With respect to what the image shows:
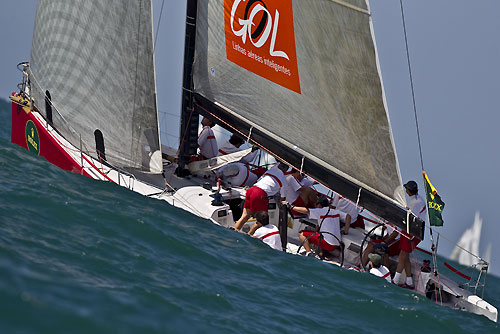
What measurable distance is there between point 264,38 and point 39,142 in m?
3.65

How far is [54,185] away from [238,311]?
3.07 metres

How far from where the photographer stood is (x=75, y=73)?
8891 mm

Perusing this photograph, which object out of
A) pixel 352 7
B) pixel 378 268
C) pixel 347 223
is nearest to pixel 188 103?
pixel 347 223

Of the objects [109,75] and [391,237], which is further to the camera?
[109,75]

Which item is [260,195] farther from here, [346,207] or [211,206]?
[346,207]

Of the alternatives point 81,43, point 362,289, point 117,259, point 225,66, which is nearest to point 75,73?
point 81,43

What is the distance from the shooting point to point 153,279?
537cm

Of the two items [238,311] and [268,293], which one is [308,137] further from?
[238,311]

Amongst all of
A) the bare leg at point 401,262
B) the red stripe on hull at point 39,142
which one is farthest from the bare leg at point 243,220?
the red stripe on hull at point 39,142

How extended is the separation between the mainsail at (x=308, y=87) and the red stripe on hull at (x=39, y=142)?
1932 millimetres

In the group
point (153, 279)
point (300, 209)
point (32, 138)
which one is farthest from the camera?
point (32, 138)

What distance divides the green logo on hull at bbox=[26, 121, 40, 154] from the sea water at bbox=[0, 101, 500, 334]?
1417 millimetres

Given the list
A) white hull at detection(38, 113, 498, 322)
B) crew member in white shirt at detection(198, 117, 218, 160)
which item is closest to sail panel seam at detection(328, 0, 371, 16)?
white hull at detection(38, 113, 498, 322)

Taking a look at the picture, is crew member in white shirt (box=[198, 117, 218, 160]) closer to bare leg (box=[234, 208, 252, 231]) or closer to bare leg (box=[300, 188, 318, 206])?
bare leg (box=[300, 188, 318, 206])
